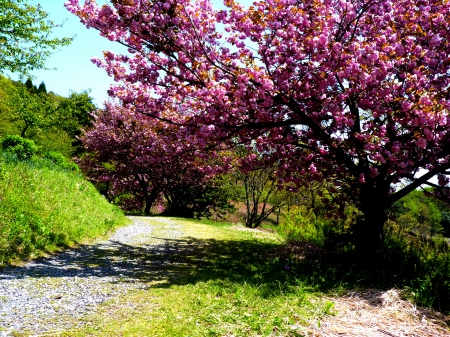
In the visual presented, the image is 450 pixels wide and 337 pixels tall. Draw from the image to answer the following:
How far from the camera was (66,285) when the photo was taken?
4.71m

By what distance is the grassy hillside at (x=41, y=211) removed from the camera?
6055mm

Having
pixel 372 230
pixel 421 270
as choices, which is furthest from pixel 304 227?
pixel 421 270

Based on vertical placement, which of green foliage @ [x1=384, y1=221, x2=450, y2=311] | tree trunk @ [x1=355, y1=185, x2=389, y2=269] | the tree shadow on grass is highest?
tree trunk @ [x1=355, y1=185, x2=389, y2=269]

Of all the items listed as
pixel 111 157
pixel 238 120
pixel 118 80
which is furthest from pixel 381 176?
pixel 111 157

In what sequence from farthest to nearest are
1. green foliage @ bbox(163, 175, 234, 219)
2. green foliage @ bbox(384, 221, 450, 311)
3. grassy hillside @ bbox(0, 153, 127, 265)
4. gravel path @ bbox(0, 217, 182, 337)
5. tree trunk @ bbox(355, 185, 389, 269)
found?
1. green foliage @ bbox(163, 175, 234, 219)
2. tree trunk @ bbox(355, 185, 389, 269)
3. grassy hillside @ bbox(0, 153, 127, 265)
4. green foliage @ bbox(384, 221, 450, 311)
5. gravel path @ bbox(0, 217, 182, 337)

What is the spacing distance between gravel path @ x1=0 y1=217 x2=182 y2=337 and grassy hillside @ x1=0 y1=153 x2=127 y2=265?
0.44 meters

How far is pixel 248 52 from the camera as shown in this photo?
258 inches

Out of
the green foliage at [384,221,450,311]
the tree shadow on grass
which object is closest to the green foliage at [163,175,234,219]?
the tree shadow on grass

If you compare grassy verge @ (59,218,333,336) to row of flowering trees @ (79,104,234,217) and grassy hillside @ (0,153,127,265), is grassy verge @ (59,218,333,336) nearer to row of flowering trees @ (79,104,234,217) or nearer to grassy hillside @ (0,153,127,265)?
grassy hillside @ (0,153,127,265)

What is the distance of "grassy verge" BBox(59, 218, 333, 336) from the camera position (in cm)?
338

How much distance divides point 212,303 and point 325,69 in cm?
430

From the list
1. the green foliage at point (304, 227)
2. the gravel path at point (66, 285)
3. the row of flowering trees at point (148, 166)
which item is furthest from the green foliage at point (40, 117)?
the gravel path at point (66, 285)

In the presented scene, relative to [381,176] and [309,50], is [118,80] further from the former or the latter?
[381,176]

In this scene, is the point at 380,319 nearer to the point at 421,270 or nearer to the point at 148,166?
the point at 421,270
